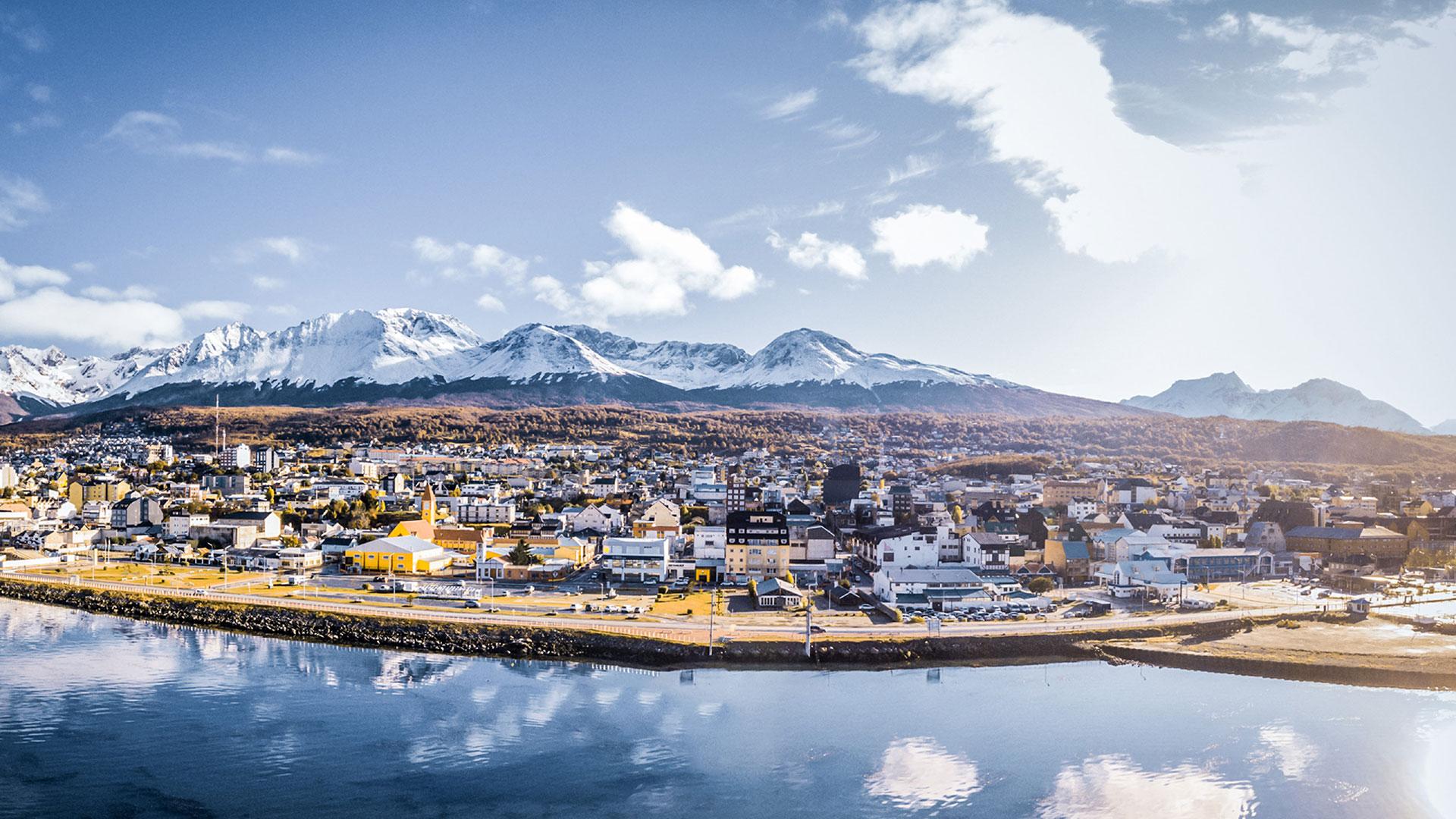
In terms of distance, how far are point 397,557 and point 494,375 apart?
10561 centimetres

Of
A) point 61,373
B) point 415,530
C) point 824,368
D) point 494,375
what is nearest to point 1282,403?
point 824,368

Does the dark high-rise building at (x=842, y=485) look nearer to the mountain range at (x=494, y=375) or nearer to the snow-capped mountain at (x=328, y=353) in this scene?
the mountain range at (x=494, y=375)

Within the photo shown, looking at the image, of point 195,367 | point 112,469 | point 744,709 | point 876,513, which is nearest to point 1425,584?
point 876,513

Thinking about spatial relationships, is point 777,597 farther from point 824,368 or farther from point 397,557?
point 824,368

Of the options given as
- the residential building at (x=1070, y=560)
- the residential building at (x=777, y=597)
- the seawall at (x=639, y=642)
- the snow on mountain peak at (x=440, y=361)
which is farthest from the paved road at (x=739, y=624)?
the snow on mountain peak at (x=440, y=361)

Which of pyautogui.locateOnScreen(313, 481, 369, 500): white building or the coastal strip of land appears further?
pyautogui.locateOnScreen(313, 481, 369, 500): white building

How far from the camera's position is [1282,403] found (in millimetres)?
155250

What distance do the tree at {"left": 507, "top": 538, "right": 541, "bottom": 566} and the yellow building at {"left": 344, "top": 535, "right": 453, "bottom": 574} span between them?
2357mm

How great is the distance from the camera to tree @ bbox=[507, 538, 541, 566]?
21844mm

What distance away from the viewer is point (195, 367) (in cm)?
15075

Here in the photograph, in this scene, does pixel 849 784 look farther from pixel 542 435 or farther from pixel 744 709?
pixel 542 435

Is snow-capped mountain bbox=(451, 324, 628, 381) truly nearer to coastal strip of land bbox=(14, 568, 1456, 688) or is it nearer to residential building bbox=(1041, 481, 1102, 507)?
residential building bbox=(1041, 481, 1102, 507)

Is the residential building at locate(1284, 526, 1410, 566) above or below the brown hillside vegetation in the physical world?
below

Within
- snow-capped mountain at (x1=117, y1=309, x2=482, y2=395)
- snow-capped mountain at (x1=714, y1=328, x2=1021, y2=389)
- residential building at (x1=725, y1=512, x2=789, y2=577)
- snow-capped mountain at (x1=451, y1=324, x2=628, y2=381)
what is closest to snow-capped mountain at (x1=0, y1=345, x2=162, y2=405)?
snow-capped mountain at (x1=117, y1=309, x2=482, y2=395)
